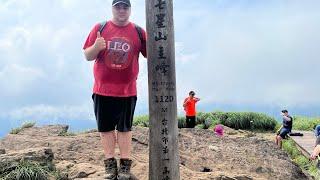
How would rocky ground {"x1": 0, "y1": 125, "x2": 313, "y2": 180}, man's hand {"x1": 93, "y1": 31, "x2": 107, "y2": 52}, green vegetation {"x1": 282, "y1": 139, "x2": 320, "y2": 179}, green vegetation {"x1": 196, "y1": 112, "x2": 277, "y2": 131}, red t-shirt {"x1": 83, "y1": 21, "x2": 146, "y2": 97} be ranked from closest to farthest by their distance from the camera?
man's hand {"x1": 93, "y1": 31, "x2": 107, "y2": 52}
red t-shirt {"x1": 83, "y1": 21, "x2": 146, "y2": 97}
rocky ground {"x1": 0, "y1": 125, "x2": 313, "y2": 180}
green vegetation {"x1": 282, "y1": 139, "x2": 320, "y2": 179}
green vegetation {"x1": 196, "y1": 112, "x2": 277, "y2": 131}

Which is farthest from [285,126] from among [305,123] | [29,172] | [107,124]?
[107,124]

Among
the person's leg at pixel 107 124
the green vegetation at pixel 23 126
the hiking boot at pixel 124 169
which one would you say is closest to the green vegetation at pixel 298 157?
the green vegetation at pixel 23 126

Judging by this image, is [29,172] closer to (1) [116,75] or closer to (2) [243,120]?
(1) [116,75]

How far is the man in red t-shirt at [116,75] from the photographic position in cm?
672

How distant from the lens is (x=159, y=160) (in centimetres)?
671

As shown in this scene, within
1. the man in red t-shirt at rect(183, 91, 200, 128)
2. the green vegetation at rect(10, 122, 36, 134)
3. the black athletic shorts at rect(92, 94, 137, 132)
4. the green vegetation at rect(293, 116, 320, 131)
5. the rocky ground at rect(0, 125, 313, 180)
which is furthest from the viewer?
the green vegetation at rect(293, 116, 320, 131)

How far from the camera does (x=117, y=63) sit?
671 cm

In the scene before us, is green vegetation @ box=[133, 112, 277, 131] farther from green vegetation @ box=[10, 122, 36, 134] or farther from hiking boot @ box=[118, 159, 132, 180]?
hiking boot @ box=[118, 159, 132, 180]

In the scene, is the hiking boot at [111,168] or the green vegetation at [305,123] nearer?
the hiking boot at [111,168]

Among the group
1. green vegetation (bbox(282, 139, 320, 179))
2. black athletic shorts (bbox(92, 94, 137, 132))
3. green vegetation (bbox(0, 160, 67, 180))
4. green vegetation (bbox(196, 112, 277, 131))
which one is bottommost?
green vegetation (bbox(282, 139, 320, 179))

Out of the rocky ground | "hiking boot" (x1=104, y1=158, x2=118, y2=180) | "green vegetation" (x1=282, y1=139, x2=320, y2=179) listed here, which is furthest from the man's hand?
"green vegetation" (x1=282, y1=139, x2=320, y2=179)

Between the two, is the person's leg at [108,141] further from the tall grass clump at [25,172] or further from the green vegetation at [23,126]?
the green vegetation at [23,126]

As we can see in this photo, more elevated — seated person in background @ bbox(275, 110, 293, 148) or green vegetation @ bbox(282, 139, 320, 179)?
seated person in background @ bbox(275, 110, 293, 148)

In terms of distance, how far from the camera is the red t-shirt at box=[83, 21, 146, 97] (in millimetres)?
6715
